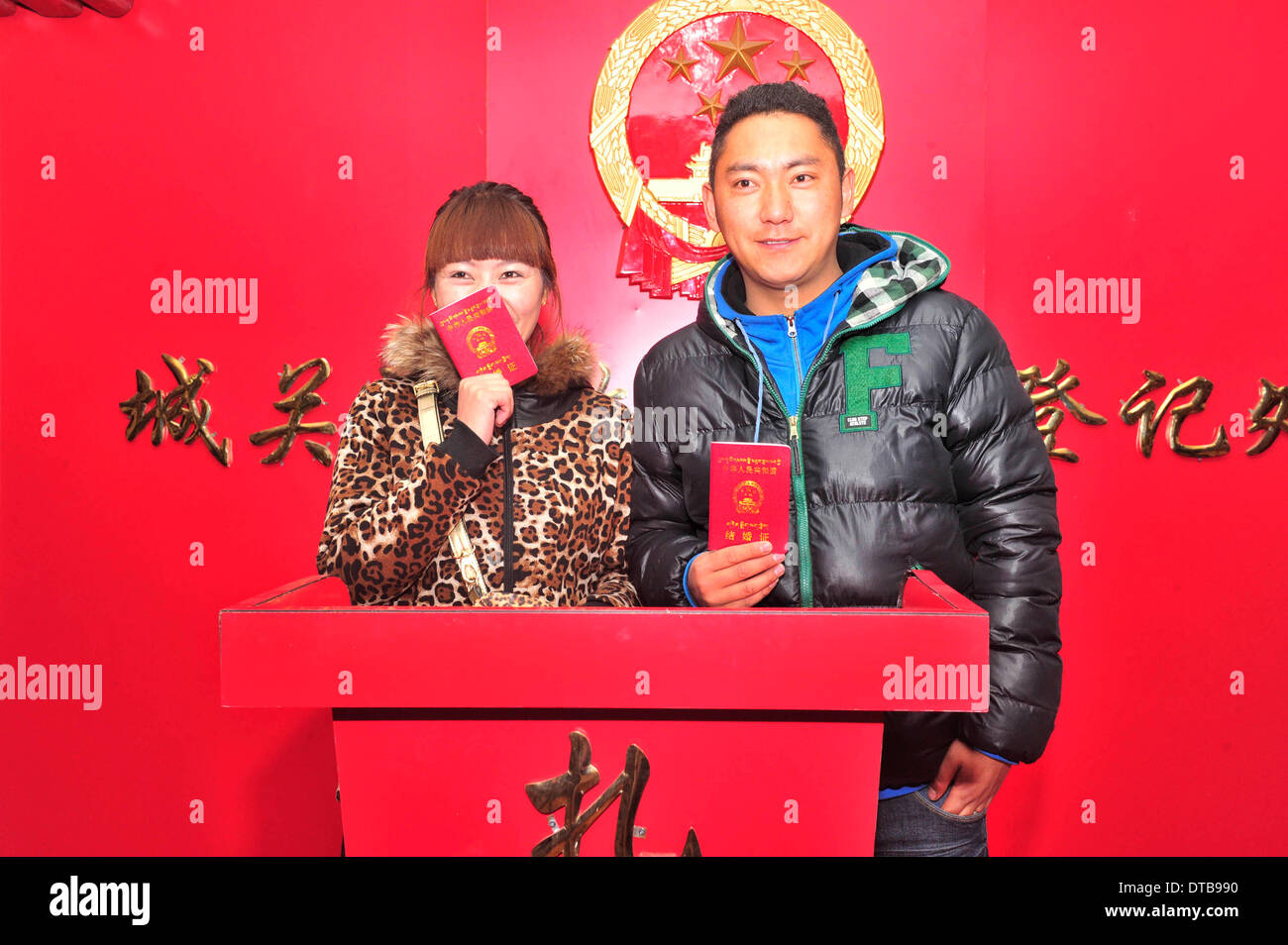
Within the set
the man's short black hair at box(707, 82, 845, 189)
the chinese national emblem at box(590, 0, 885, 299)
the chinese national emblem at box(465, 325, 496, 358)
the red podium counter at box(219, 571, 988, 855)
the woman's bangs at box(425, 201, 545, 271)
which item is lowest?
the red podium counter at box(219, 571, 988, 855)

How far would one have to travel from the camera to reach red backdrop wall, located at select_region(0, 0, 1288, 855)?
2424 millimetres

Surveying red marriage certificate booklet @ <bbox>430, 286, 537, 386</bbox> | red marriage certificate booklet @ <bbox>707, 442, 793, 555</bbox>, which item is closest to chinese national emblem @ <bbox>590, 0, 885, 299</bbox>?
red marriage certificate booklet @ <bbox>430, 286, 537, 386</bbox>

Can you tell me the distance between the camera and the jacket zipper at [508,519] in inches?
63.5

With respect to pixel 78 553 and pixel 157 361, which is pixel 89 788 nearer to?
pixel 78 553

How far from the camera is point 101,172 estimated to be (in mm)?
2568

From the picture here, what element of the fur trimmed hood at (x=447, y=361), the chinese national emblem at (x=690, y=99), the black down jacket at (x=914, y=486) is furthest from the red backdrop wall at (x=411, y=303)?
the black down jacket at (x=914, y=486)

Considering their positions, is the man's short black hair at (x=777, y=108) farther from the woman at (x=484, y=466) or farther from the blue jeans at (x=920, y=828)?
the blue jeans at (x=920, y=828)

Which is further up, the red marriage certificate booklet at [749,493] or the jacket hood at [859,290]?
the jacket hood at [859,290]

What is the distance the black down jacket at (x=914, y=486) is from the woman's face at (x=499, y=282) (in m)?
0.34

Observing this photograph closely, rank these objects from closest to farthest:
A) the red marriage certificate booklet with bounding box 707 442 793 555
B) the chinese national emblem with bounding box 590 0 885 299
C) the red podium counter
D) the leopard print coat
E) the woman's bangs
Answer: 1. the red podium counter
2. the red marriage certificate booklet with bounding box 707 442 793 555
3. the leopard print coat
4. the woman's bangs
5. the chinese national emblem with bounding box 590 0 885 299

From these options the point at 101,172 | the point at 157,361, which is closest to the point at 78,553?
the point at 157,361

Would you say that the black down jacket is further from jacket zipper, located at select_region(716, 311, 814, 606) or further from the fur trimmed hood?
the fur trimmed hood

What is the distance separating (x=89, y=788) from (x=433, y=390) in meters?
1.80

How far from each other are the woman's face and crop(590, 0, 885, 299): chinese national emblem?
735mm
